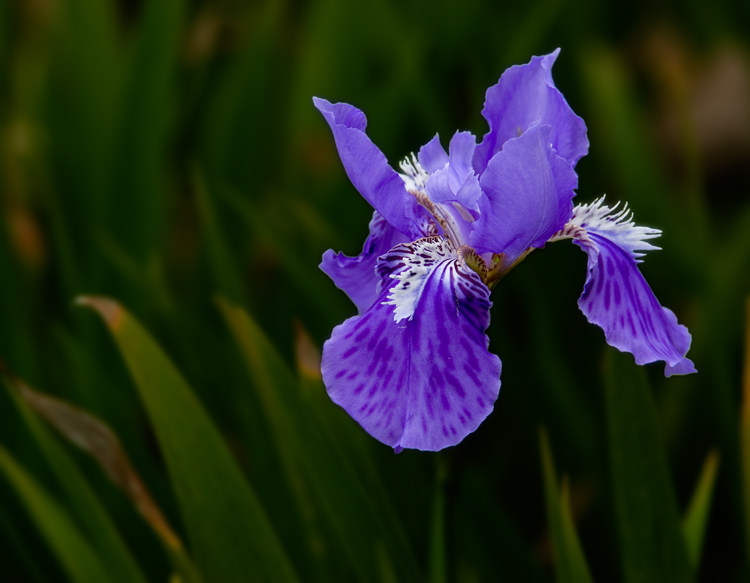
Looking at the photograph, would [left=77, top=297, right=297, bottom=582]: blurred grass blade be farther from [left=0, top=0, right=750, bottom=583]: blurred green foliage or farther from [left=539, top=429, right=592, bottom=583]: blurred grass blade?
[left=539, top=429, right=592, bottom=583]: blurred grass blade

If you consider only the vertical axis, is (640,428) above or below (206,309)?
below

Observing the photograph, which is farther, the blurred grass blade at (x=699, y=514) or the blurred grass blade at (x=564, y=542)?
the blurred grass blade at (x=699, y=514)

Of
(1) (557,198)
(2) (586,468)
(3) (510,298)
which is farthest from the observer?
(3) (510,298)

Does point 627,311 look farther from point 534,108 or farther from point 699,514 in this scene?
point 699,514

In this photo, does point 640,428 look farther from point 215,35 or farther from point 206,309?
point 215,35

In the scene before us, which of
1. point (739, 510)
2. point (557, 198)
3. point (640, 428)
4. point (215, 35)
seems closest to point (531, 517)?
point (739, 510)

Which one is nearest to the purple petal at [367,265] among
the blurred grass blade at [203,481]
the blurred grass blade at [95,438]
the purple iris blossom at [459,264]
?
the purple iris blossom at [459,264]

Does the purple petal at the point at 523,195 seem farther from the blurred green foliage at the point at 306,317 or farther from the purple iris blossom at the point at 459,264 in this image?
the blurred green foliage at the point at 306,317
